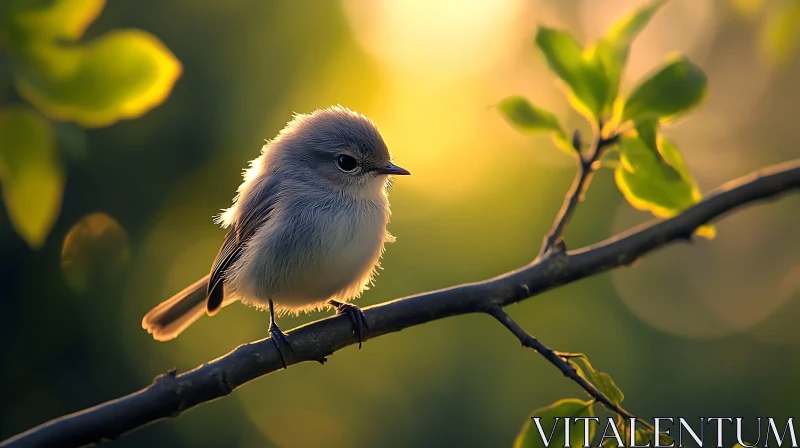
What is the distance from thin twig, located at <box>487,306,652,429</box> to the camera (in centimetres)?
204

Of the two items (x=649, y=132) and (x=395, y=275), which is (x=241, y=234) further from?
(x=395, y=275)

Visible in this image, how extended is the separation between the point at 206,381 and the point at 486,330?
6844 millimetres

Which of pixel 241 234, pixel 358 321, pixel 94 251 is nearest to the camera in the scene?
A: pixel 94 251

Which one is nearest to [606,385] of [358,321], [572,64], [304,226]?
[358,321]

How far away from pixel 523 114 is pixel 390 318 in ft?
2.41

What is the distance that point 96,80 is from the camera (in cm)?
130

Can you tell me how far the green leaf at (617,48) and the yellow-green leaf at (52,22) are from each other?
1.46 m

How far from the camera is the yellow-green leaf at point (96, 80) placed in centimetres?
128

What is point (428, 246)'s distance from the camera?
8164mm

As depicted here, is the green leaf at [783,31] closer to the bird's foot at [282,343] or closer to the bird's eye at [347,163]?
the bird's foot at [282,343]

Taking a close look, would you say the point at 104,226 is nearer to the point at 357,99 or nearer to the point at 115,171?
the point at 357,99

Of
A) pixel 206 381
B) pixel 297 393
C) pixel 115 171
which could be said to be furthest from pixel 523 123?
pixel 297 393

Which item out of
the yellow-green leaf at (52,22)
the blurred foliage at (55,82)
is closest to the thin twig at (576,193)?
the blurred foliage at (55,82)

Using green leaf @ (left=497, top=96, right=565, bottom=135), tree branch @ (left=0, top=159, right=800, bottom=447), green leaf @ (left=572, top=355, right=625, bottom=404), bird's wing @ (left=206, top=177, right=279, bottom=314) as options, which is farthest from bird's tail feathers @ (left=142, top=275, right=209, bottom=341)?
green leaf @ (left=572, top=355, right=625, bottom=404)
